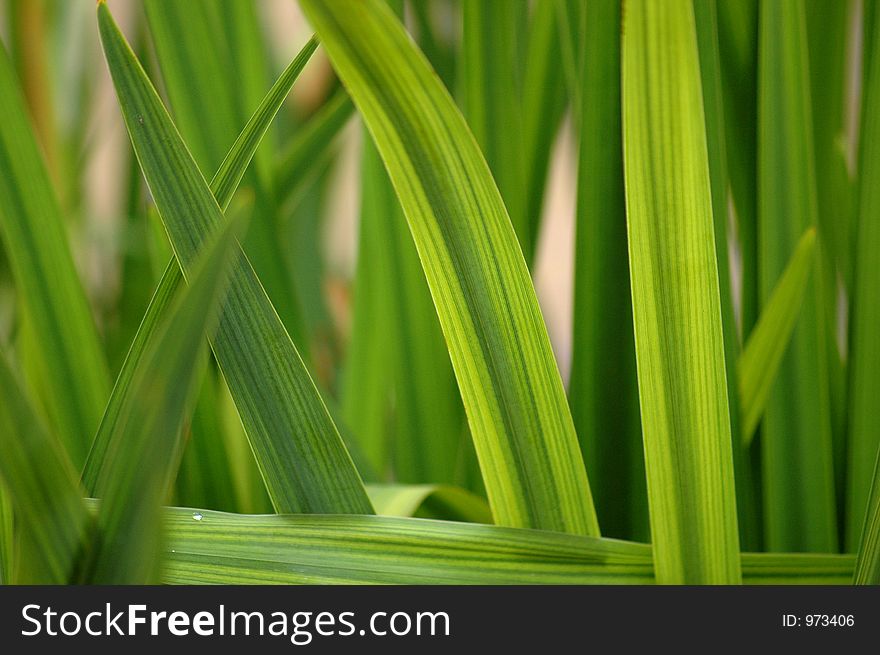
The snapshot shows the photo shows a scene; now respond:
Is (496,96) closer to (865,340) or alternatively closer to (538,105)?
(538,105)

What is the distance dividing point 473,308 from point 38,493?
0.36 ft

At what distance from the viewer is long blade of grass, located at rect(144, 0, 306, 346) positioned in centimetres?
20

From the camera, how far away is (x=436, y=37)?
0.24 meters

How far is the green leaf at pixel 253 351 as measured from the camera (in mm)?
154

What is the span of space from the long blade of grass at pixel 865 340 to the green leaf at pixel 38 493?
0.77 feet

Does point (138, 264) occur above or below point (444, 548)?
above

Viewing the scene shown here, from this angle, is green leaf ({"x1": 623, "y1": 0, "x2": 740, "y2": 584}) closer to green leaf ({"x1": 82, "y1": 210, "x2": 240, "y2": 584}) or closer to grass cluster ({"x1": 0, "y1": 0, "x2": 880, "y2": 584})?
grass cluster ({"x1": 0, "y1": 0, "x2": 880, "y2": 584})

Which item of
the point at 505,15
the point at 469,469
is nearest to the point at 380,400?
the point at 469,469

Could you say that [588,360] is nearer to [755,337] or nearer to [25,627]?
[755,337]

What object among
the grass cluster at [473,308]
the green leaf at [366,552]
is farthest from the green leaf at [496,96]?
the green leaf at [366,552]

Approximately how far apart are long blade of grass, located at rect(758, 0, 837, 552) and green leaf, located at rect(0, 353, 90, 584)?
0.21 metres

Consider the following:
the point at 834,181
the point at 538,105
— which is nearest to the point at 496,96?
the point at 538,105

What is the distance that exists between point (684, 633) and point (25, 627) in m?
0.18

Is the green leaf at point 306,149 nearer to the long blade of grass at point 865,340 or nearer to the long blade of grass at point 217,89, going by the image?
the long blade of grass at point 217,89
